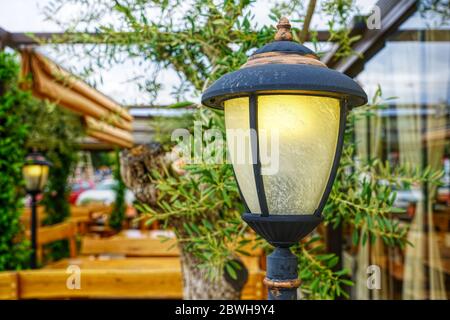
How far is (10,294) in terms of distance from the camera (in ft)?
9.94

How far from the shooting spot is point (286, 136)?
939 millimetres

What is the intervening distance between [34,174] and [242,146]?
4089 millimetres

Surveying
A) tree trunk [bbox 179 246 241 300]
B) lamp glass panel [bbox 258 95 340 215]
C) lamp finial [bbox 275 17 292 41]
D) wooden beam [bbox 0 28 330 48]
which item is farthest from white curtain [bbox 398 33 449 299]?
lamp glass panel [bbox 258 95 340 215]

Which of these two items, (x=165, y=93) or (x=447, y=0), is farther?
(x=447, y=0)

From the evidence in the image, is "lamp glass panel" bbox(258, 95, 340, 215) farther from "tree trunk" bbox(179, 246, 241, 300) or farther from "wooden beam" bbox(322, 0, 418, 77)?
"wooden beam" bbox(322, 0, 418, 77)

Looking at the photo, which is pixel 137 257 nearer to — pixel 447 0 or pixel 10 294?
pixel 10 294

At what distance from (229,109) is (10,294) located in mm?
2604

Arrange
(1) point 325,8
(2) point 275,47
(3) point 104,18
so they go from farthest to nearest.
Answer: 1. (3) point 104,18
2. (1) point 325,8
3. (2) point 275,47

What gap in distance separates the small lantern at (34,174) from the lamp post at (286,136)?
403cm

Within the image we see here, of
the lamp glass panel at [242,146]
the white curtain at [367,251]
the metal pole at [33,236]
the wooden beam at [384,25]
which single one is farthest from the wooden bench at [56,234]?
the lamp glass panel at [242,146]
